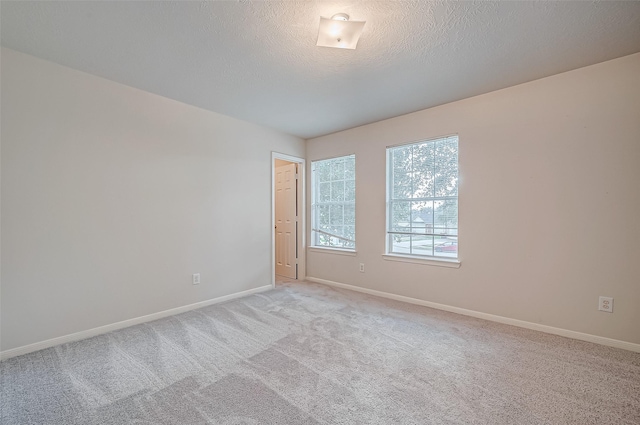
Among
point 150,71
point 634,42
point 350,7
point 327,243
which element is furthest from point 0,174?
point 634,42

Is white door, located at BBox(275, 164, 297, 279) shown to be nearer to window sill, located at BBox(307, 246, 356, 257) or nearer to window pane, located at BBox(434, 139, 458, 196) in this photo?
window sill, located at BBox(307, 246, 356, 257)

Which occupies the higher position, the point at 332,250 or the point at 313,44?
the point at 313,44

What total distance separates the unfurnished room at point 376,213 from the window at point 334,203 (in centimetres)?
57

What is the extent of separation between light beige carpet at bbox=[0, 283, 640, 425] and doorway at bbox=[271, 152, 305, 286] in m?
2.04

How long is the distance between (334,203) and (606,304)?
3.30 m

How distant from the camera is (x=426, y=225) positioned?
11.8ft

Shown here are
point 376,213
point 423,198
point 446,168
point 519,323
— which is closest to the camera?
point 519,323

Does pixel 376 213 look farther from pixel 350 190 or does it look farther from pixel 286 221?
pixel 286 221

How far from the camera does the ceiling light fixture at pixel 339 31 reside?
72.6 inches

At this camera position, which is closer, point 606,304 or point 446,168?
point 606,304

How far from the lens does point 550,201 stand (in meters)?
2.70

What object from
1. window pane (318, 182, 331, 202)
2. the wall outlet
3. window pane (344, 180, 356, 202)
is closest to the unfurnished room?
the wall outlet

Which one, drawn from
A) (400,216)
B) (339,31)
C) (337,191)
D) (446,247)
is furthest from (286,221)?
(339,31)

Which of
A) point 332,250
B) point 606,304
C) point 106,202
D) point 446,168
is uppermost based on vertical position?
point 446,168
